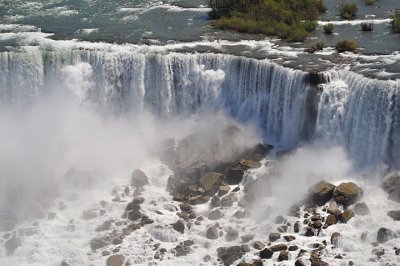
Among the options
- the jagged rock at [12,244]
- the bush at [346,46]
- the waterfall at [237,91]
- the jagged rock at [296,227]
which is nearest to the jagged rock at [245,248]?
the jagged rock at [296,227]

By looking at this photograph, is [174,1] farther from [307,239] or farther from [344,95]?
[307,239]

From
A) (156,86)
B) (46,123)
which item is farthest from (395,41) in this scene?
(46,123)

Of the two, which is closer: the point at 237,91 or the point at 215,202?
the point at 215,202

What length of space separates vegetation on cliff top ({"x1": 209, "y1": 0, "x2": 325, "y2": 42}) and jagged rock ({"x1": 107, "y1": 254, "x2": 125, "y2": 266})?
1520 centimetres

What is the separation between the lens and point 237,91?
94.4 ft

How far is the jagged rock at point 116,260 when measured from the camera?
2190 cm

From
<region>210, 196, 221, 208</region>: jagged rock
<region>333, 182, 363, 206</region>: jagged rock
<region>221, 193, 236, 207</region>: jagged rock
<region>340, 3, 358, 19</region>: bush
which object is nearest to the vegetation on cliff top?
<region>340, 3, 358, 19</region>: bush

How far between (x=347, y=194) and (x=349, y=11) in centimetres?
1454

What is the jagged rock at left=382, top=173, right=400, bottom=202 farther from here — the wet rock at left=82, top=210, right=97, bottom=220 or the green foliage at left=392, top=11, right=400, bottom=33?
the wet rock at left=82, top=210, right=97, bottom=220

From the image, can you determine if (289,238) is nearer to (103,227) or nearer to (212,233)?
(212,233)

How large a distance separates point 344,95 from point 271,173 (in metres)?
4.67

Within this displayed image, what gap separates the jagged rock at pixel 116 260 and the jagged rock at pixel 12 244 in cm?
390

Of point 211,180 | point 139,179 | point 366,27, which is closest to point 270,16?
A: point 366,27

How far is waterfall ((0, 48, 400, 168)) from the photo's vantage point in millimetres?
25172
